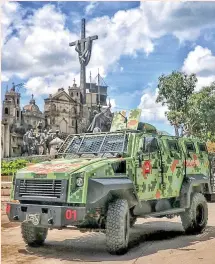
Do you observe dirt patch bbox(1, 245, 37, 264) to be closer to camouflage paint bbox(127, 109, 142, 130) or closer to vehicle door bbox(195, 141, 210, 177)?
camouflage paint bbox(127, 109, 142, 130)

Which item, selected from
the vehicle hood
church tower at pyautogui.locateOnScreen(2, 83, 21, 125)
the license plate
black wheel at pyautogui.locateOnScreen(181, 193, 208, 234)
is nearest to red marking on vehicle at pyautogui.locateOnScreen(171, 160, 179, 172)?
black wheel at pyautogui.locateOnScreen(181, 193, 208, 234)

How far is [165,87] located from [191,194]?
26471mm

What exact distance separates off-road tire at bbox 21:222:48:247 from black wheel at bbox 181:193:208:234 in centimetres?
257

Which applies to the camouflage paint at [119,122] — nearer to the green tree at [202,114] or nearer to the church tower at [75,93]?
the green tree at [202,114]

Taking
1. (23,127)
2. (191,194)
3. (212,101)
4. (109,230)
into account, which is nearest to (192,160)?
(191,194)

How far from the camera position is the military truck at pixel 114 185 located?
6.32 m

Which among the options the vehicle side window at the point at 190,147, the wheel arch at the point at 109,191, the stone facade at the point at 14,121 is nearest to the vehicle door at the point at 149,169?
the wheel arch at the point at 109,191

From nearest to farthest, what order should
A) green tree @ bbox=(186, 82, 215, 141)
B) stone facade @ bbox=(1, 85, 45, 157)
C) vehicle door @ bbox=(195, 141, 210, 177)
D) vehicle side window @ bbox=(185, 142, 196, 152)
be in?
vehicle side window @ bbox=(185, 142, 196, 152) < vehicle door @ bbox=(195, 141, 210, 177) < green tree @ bbox=(186, 82, 215, 141) < stone facade @ bbox=(1, 85, 45, 157)

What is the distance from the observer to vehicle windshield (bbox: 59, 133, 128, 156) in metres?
7.44

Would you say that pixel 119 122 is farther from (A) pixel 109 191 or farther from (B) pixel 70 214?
(B) pixel 70 214

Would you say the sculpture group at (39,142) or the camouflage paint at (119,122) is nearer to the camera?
the camouflage paint at (119,122)

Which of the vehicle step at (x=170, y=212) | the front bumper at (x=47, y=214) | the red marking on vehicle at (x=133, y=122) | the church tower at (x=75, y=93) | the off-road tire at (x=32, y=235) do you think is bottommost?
the off-road tire at (x=32, y=235)

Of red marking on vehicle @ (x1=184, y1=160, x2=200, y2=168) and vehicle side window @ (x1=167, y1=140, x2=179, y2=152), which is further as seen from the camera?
red marking on vehicle @ (x1=184, y1=160, x2=200, y2=168)

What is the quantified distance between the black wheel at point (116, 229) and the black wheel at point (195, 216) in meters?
2.25
